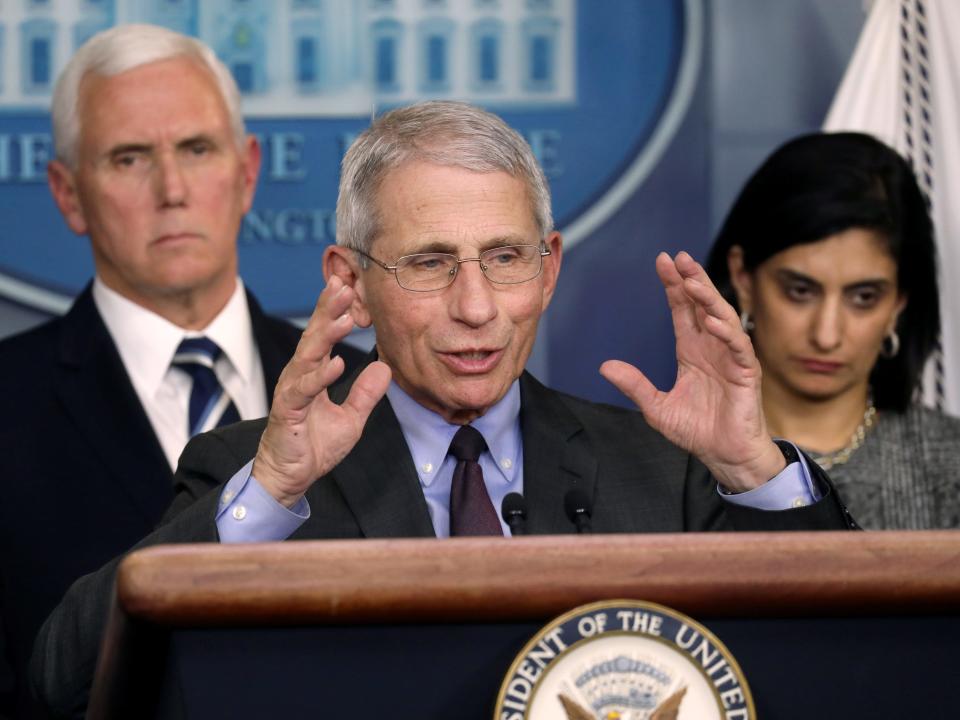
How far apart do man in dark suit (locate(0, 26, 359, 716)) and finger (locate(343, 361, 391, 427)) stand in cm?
115

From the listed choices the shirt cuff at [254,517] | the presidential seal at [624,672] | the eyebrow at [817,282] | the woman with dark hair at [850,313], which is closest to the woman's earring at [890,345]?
→ the woman with dark hair at [850,313]

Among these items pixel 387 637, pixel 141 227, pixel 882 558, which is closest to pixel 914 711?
pixel 882 558

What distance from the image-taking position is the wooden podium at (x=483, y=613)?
1.31 meters

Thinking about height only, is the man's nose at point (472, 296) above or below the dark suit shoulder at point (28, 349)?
above

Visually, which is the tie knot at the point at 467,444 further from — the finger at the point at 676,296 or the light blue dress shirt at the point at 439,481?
the finger at the point at 676,296

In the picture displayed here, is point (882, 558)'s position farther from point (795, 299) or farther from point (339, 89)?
point (339, 89)

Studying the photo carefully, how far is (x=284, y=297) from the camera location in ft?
11.2

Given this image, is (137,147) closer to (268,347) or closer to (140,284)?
(140,284)

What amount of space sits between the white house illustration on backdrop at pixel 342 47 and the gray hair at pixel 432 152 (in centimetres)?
113

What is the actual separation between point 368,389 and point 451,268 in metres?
0.38

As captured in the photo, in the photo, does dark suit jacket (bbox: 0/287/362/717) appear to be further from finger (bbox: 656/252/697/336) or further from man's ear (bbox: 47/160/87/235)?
finger (bbox: 656/252/697/336)

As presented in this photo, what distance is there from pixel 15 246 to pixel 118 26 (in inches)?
20.3

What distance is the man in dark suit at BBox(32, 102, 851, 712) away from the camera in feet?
6.20

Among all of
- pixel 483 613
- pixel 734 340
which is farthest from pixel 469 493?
pixel 483 613
